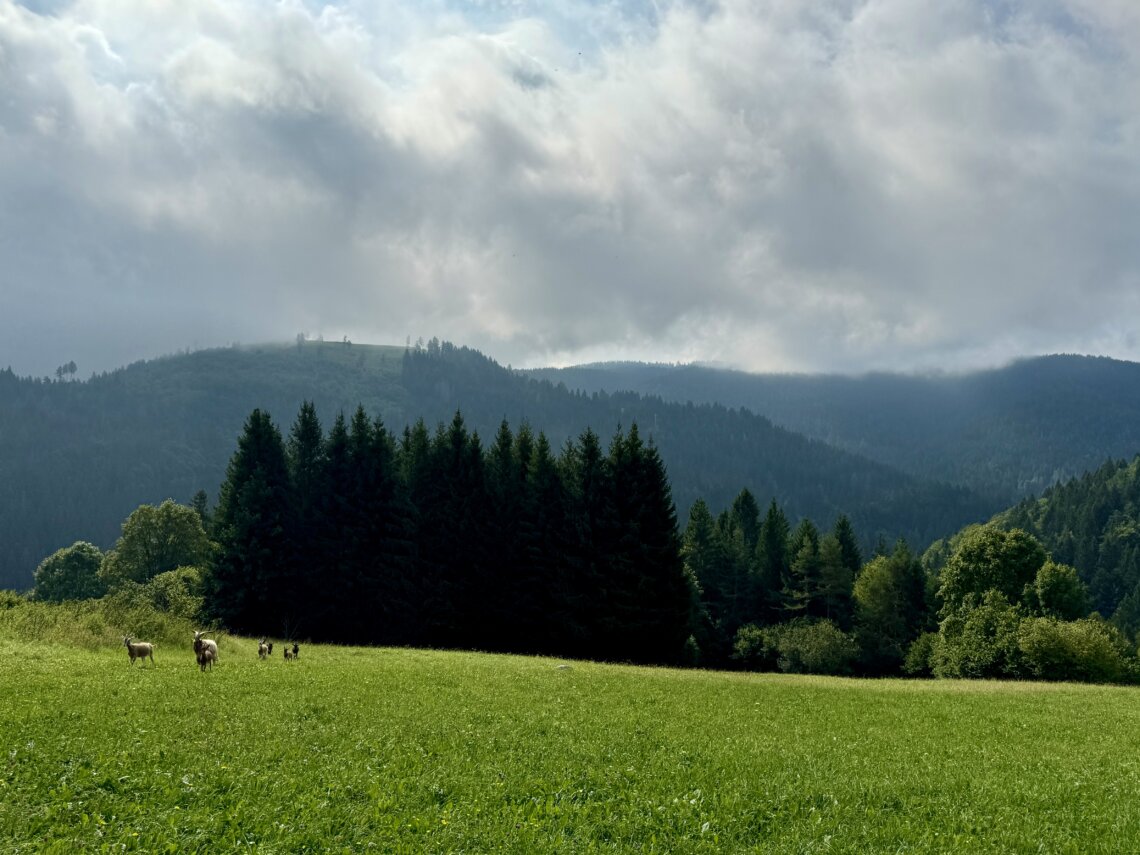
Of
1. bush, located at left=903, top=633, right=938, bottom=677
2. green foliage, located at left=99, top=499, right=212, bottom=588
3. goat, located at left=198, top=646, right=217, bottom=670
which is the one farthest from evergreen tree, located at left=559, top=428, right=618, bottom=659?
green foliage, located at left=99, top=499, right=212, bottom=588

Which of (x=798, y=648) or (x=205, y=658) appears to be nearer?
(x=205, y=658)

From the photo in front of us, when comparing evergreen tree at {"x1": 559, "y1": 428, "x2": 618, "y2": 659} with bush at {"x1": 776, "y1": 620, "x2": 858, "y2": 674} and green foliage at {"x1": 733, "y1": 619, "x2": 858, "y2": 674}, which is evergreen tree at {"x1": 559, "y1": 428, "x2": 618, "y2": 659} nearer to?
green foliage at {"x1": 733, "y1": 619, "x2": 858, "y2": 674}

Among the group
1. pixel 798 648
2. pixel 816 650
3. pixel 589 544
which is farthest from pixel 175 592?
pixel 816 650

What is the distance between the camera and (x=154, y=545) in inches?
3499

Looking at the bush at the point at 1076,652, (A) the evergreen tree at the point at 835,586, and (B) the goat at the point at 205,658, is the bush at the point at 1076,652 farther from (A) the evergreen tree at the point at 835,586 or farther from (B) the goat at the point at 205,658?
(B) the goat at the point at 205,658

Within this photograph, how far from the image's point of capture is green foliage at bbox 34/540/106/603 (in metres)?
103

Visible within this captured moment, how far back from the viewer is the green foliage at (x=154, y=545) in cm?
8794

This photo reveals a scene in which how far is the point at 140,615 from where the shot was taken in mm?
36094

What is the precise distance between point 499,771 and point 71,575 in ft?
379

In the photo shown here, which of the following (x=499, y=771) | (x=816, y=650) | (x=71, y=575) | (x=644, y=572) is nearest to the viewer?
(x=499, y=771)

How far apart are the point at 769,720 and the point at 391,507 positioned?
141 ft

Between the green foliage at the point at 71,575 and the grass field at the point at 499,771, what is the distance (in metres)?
89.1

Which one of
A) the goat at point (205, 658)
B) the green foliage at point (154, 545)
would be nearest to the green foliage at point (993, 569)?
the goat at point (205, 658)

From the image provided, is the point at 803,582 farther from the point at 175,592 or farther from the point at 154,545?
the point at 154,545
